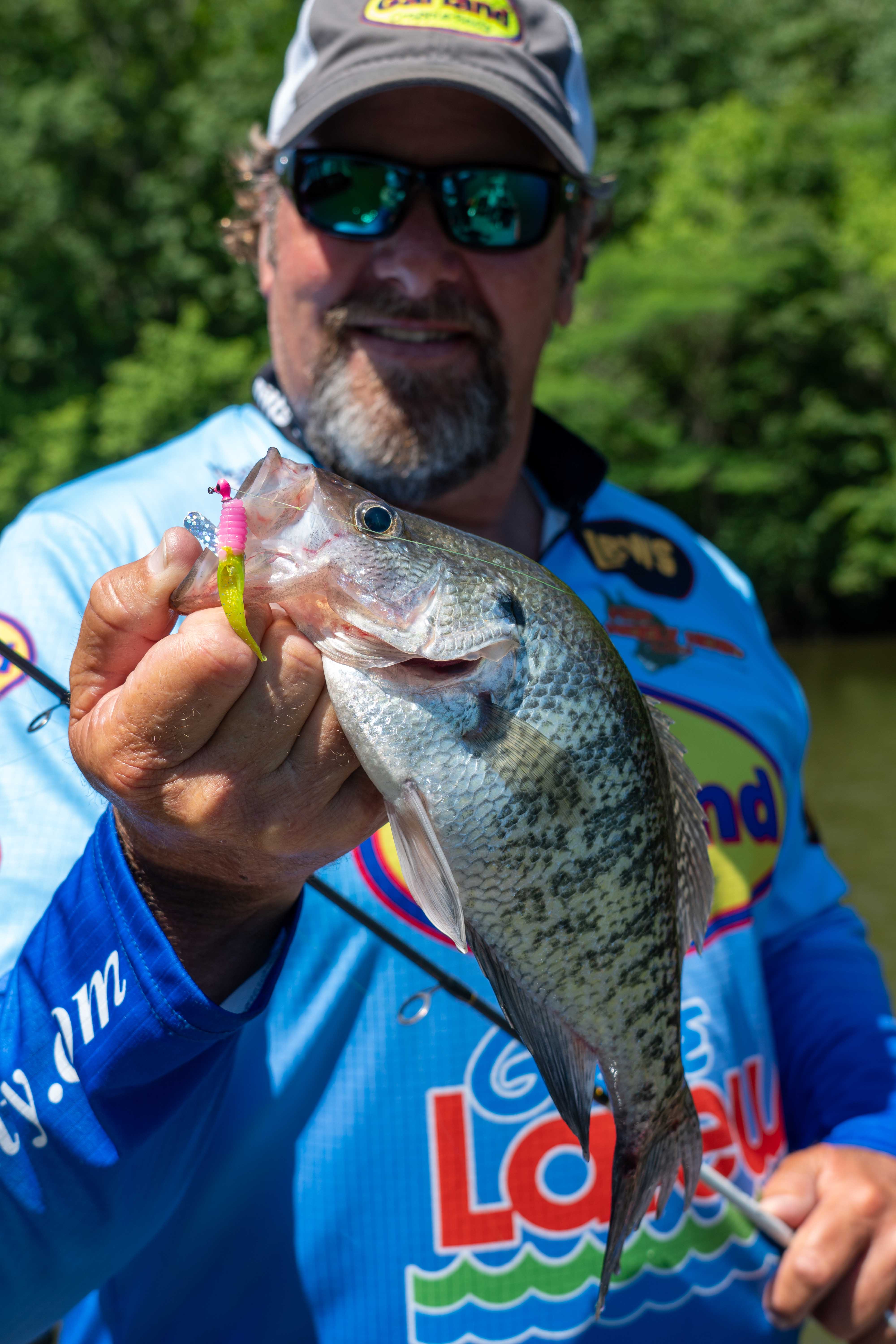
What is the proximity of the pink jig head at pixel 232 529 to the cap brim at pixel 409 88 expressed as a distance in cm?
122

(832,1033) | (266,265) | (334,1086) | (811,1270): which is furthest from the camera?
(266,265)

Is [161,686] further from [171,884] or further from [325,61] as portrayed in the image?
[325,61]

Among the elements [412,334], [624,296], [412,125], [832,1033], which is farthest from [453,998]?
[624,296]

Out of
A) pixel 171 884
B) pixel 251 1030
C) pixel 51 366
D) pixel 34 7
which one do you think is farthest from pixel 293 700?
pixel 34 7

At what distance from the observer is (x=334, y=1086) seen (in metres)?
1.72

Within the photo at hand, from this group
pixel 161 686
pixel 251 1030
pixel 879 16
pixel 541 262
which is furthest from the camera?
pixel 879 16

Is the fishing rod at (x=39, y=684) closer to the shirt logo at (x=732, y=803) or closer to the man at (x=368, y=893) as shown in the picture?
the man at (x=368, y=893)

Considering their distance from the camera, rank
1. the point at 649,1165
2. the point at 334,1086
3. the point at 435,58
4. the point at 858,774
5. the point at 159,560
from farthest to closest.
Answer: the point at 858,774
the point at 435,58
the point at 334,1086
the point at 649,1165
the point at 159,560

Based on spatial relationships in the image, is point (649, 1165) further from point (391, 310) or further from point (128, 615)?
point (391, 310)

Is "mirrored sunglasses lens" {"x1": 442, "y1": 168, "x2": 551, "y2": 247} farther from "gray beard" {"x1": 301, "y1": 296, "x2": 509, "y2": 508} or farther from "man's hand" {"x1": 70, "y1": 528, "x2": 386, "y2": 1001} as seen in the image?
"man's hand" {"x1": 70, "y1": 528, "x2": 386, "y2": 1001}

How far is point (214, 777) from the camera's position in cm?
114

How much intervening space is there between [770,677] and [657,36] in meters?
35.2

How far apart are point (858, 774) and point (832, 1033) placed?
11885 millimetres

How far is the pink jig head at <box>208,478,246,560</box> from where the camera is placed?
110cm
